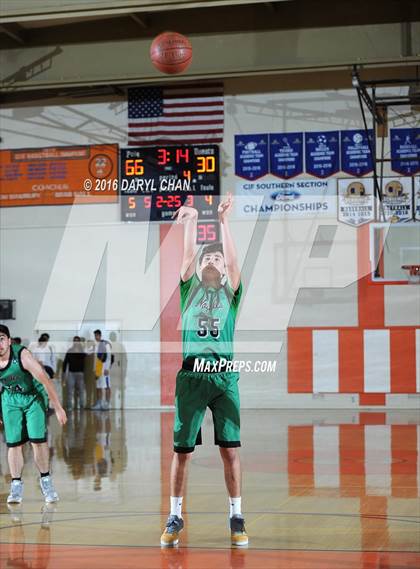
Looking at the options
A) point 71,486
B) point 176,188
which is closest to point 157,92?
point 176,188

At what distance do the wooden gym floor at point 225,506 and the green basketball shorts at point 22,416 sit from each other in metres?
0.62

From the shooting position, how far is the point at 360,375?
62.8 ft

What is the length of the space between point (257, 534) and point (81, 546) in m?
1.33

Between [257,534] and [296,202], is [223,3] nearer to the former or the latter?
[296,202]

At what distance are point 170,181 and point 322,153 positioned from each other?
3426 millimetres

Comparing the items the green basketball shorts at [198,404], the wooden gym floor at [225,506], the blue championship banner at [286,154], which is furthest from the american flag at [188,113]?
the green basketball shorts at [198,404]

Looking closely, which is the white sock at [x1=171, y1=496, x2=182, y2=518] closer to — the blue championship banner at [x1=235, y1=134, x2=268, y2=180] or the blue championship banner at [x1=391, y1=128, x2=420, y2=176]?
the blue championship banner at [x1=391, y1=128, x2=420, y2=176]

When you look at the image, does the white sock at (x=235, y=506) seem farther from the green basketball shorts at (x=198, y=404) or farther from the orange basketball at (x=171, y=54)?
the orange basketball at (x=171, y=54)

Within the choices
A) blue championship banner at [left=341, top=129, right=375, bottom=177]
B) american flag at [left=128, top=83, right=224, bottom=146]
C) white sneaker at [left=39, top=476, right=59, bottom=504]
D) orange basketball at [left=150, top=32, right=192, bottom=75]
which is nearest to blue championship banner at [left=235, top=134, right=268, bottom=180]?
american flag at [left=128, top=83, right=224, bottom=146]

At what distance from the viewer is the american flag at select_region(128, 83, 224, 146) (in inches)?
782

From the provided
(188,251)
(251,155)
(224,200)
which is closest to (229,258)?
(188,251)

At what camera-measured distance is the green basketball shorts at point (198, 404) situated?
628 cm

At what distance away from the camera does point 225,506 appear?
7969mm

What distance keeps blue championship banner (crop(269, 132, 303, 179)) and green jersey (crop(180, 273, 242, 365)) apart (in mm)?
13618
